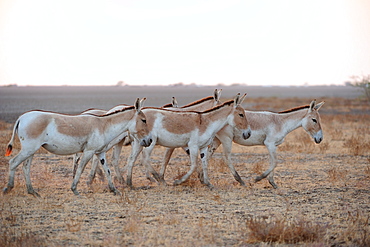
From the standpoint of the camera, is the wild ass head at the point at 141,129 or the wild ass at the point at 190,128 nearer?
the wild ass head at the point at 141,129

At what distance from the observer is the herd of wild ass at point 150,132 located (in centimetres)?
983

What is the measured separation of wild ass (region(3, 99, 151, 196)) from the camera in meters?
9.66

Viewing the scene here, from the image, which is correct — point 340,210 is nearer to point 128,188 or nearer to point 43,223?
point 128,188

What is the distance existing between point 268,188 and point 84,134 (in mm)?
4403

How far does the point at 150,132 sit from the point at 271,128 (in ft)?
10.1

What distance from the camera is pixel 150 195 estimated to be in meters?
10.4

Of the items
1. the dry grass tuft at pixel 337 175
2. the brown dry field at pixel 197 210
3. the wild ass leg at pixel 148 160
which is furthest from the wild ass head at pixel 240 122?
the dry grass tuft at pixel 337 175

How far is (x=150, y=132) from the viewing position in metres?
10.9

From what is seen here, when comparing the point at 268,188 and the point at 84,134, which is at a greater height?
the point at 84,134

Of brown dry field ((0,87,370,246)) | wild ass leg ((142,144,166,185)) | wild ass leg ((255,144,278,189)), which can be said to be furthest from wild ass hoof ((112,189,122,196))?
wild ass leg ((255,144,278,189))

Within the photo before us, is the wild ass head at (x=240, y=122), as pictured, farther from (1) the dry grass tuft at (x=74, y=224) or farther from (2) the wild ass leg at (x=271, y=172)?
(1) the dry grass tuft at (x=74, y=224)

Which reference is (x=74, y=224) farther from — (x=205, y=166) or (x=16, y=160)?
(x=205, y=166)

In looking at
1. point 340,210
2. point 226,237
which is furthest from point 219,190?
point 226,237

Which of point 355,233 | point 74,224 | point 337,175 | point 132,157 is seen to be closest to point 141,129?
point 132,157
